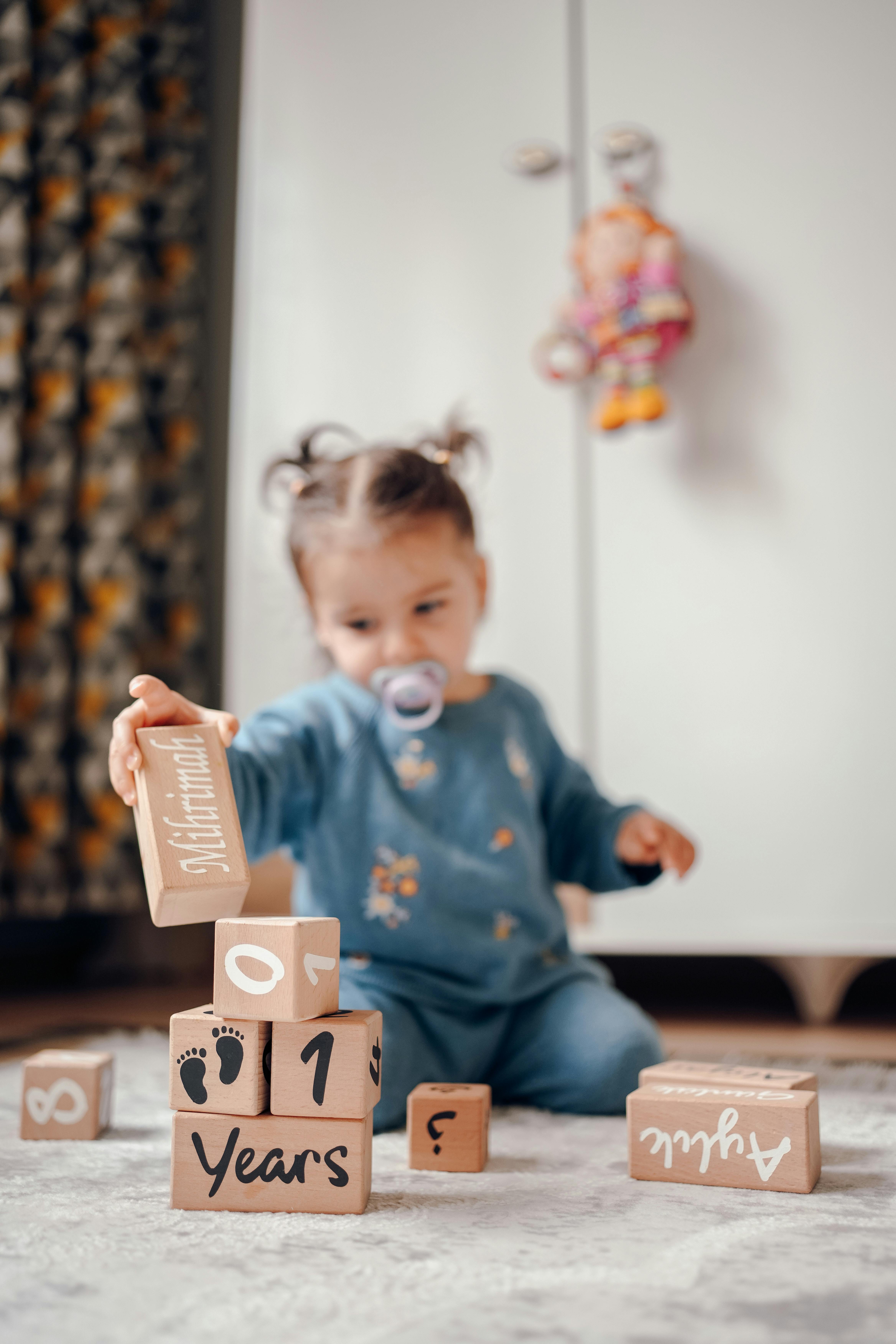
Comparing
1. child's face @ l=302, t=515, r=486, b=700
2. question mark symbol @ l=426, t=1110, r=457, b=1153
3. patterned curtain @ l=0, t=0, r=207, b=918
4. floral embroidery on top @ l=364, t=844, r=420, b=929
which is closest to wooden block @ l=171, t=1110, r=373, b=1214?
question mark symbol @ l=426, t=1110, r=457, b=1153

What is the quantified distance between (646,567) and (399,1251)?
1077mm

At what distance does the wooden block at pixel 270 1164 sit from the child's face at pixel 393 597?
0.44 meters

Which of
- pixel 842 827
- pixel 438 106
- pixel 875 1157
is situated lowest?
pixel 875 1157

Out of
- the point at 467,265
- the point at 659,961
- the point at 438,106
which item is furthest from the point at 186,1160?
the point at 438,106

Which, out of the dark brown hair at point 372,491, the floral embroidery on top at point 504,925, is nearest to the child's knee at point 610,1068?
the floral embroidery on top at point 504,925

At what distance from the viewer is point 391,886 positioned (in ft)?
3.16

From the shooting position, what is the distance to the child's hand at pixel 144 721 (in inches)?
28.2

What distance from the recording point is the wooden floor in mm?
1162

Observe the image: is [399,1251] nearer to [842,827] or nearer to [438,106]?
[842,827]

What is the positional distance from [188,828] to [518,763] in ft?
1.44

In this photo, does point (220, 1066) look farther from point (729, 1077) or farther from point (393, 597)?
point (393, 597)

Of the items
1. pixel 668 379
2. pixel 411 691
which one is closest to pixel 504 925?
pixel 411 691

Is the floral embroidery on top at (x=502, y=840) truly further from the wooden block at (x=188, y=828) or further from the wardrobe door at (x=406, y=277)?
the wardrobe door at (x=406, y=277)

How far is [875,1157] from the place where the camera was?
0.76 meters
